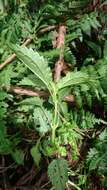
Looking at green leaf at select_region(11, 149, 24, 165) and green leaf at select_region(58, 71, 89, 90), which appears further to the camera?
green leaf at select_region(11, 149, 24, 165)

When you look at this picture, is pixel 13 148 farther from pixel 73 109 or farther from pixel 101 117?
pixel 101 117

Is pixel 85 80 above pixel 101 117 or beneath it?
above

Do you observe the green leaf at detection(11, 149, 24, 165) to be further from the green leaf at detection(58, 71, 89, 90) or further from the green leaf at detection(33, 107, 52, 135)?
the green leaf at detection(58, 71, 89, 90)

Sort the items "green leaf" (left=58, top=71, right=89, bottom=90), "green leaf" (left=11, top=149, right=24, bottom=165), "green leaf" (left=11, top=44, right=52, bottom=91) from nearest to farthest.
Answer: "green leaf" (left=11, top=44, right=52, bottom=91) < "green leaf" (left=58, top=71, right=89, bottom=90) < "green leaf" (left=11, top=149, right=24, bottom=165)

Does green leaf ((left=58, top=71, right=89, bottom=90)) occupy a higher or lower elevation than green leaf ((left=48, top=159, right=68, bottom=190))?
higher

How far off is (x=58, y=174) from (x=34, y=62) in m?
0.44

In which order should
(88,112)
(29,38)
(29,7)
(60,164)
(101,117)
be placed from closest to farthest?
(60,164)
(88,112)
(101,117)
(29,38)
(29,7)

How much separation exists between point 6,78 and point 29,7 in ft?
1.88

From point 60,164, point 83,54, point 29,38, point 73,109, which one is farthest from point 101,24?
point 60,164

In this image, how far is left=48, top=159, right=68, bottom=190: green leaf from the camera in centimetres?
143

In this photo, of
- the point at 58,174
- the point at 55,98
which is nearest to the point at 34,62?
the point at 55,98

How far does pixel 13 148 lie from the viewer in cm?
170

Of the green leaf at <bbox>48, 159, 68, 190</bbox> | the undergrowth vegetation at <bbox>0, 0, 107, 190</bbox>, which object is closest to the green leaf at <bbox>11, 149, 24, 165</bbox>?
the undergrowth vegetation at <bbox>0, 0, 107, 190</bbox>

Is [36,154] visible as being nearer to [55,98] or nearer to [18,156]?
[18,156]
